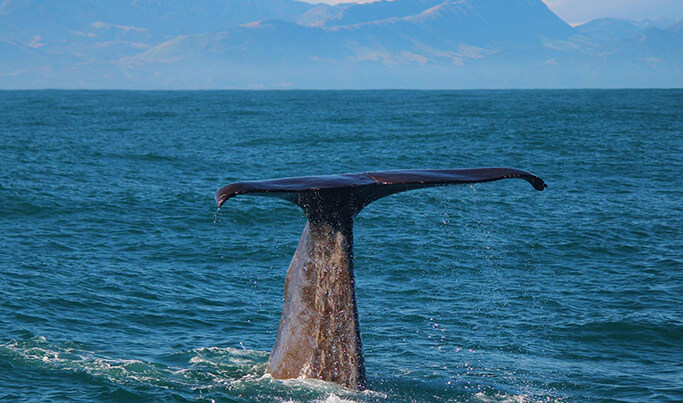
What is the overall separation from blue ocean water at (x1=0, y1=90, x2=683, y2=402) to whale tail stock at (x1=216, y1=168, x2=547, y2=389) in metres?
0.29

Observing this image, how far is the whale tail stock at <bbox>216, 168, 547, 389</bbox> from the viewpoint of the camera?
343 inches

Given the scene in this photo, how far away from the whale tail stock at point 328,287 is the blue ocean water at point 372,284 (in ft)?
0.95

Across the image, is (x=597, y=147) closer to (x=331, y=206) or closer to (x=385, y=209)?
(x=385, y=209)

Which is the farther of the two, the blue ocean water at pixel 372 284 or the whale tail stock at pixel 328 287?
the blue ocean water at pixel 372 284

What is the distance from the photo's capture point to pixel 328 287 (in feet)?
28.9

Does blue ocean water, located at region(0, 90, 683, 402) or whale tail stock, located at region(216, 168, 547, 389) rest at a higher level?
whale tail stock, located at region(216, 168, 547, 389)

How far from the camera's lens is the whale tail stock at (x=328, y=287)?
8703 mm

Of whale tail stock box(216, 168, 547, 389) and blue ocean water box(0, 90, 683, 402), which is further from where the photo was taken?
blue ocean water box(0, 90, 683, 402)

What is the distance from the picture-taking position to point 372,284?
17344 mm

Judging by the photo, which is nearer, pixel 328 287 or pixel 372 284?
pixel 328 287

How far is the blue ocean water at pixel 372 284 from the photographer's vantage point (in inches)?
456

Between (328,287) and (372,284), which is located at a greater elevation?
(328,287)

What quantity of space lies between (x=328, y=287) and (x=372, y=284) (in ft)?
28.3

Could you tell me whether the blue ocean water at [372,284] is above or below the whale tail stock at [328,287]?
below
